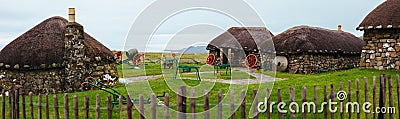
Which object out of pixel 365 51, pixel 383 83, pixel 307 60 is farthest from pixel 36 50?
pixel 307 60

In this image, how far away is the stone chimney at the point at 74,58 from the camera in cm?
1486

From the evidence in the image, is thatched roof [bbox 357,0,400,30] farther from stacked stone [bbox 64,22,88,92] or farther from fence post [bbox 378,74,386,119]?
stacked stone [bbox 64,22,88,92]

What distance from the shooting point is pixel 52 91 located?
14.9 meters

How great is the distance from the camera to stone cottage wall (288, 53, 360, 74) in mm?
24031

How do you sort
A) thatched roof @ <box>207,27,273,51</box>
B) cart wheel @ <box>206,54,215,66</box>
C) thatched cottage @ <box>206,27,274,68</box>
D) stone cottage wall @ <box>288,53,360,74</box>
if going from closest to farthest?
cart wheel @ <box>206,54,215,66</box> < stone cottage wall @ <box>288,53,360,74</box> < thatched cottage @ <box>206,27,274,68</box> < thatched roof @ <box>207,27,273,51</box>

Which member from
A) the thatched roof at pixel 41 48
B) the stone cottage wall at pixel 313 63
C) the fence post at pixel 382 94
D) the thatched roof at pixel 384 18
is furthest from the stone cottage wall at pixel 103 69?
the stone cottage wall at pixel 313 63

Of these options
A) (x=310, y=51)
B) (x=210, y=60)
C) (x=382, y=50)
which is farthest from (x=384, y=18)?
(x=210, y=60)

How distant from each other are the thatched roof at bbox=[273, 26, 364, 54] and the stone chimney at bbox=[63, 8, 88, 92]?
13.1m

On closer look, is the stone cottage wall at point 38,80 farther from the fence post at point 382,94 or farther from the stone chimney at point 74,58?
the fence post at point 382,94

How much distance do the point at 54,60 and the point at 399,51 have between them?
43.3 ft

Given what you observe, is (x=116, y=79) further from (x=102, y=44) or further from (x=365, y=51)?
(x=365, y=51)

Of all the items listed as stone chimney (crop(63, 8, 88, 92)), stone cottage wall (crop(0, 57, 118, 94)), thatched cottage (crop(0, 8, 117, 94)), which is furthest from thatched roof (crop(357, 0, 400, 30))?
stone cottage wall (crop(0, 57, 118, 94))

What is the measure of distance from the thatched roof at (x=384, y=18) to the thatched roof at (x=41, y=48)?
10676 mm

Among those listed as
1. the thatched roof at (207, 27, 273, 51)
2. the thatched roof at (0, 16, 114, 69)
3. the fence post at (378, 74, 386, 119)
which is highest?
the thatched roof at (207, 27, 273, 51)
